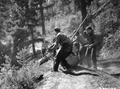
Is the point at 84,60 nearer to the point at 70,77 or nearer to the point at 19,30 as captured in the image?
the point at 70,77

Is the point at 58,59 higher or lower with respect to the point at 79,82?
higher

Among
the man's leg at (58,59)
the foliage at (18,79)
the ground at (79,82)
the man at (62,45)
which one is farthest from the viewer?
the man's leg at (58,59)

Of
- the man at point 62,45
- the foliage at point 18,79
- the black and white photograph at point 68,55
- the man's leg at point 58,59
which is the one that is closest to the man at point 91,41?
→ the black and white photograph at point 68,55

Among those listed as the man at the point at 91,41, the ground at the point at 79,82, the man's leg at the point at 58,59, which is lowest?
the ground at the point at 79,82

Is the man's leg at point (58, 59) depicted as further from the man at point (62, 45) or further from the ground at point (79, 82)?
the ground at point (79, 82)

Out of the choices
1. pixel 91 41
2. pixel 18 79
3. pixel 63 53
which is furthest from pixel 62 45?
pixel 18 79

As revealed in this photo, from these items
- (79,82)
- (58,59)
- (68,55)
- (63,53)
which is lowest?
(79,82)

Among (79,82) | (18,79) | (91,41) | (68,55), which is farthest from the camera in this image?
(91,41)

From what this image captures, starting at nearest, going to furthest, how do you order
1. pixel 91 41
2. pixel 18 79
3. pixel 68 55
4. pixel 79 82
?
pixel 79 82 < pixel 18 79 < pixel 68 55 < pixel 91 41

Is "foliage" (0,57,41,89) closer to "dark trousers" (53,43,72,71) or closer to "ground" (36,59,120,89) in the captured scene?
"ground" (36,59,120,89)

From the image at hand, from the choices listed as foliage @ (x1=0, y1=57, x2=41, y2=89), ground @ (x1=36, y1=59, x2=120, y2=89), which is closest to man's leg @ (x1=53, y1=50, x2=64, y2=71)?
ground @ (x1=36, y1=59, x2=120, y2=89)

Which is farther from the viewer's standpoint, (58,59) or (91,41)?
(91,41)

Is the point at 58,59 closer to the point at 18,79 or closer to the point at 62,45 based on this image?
the point at 62,45

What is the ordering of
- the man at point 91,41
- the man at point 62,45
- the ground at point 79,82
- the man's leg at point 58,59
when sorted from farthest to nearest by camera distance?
the man at point 91,41 → the man's leg at point 58,59 → the man at point 62,45 → the ground at point 79,82
